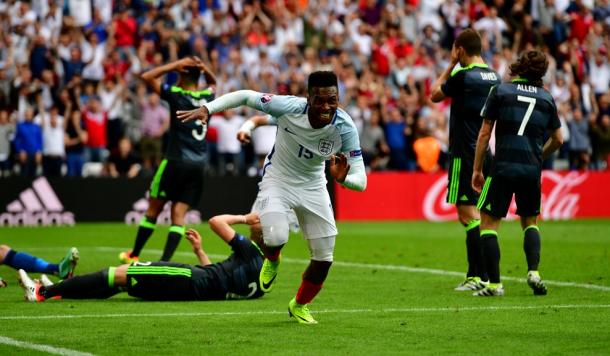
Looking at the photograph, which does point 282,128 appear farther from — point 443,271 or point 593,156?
point 593,156

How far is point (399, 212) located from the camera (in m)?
27.6

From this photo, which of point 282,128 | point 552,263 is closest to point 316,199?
point 282,128

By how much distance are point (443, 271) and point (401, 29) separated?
672 inches

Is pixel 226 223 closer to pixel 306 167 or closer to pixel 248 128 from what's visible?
pixel 248 128

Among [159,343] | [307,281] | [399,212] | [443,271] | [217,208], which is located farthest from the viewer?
[399,212]

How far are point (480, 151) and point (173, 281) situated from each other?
10.6 ft

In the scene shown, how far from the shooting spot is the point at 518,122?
11695mm

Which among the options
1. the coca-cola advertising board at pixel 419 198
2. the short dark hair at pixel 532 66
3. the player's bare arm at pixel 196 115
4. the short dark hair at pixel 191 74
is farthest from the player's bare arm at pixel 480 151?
the coca-cola advertising board at pixel 419 198

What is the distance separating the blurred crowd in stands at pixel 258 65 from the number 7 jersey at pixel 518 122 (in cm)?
1431

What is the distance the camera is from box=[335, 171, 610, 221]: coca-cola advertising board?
27.3 metres

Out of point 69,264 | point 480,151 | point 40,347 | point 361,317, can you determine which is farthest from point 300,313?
point 69,264

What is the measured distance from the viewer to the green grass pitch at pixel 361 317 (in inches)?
331

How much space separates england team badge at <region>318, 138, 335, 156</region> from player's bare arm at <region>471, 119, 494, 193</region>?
93.3 inches

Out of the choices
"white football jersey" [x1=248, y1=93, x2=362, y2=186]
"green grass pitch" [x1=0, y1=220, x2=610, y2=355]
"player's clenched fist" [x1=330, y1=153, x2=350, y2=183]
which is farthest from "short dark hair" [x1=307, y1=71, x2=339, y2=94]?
"green grass pitch" [x1=0, y1=220, x2=610, y2=355]
